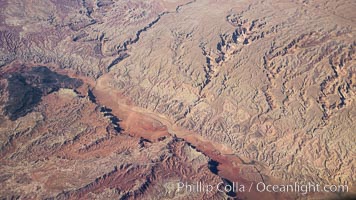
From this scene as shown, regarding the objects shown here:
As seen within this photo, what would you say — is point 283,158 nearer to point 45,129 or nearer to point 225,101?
point 225,101

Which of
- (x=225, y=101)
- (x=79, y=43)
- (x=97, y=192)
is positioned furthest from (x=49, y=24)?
(x=97, y=192)

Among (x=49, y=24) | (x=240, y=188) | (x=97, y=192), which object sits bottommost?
(x=240, y=188)

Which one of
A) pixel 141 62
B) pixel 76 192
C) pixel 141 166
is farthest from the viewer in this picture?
pixel 141 62

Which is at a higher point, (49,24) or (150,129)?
(49,24)

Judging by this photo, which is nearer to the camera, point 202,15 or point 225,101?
point 225,101

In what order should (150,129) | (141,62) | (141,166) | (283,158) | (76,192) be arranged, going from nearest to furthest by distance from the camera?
1. (76,192)
2. (141,166)
3. (283,158)
4. (150,129)
5. (141,62)

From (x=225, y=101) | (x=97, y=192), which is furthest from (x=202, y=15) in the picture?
(x=97, y=192)

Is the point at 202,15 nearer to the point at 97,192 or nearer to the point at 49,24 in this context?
the point at 49,24
